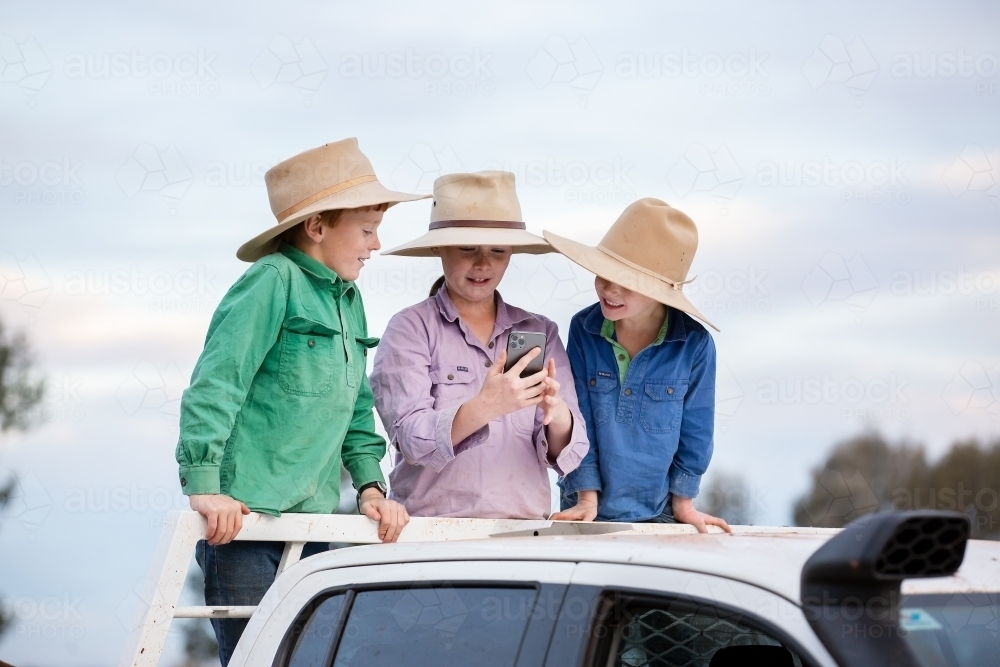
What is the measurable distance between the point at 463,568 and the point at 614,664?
17.4 inches

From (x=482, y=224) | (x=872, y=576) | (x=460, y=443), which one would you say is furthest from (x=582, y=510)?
(x=872, y=576)

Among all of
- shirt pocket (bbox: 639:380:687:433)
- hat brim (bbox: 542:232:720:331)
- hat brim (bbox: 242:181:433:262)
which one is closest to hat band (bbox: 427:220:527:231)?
hat brim (bbox: 542:232:720:331)

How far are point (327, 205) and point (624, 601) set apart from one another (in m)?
1.88

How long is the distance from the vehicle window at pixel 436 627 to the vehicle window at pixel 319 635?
47mm

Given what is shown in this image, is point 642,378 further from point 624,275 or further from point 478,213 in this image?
point 478,213

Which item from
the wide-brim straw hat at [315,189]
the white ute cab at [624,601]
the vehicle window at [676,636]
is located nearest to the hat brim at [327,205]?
the wide-brim straw hat at [315,189]

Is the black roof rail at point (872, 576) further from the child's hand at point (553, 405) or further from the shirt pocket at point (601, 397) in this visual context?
the shirt pocket at point (601, 397)

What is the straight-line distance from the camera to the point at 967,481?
110 feet

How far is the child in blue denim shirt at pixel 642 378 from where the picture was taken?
4.12 metres

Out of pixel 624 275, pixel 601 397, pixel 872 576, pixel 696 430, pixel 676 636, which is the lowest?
pixel 676 636

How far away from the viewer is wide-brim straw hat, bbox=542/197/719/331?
164 inches

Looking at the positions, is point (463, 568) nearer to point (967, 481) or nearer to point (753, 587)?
point (753, 587)

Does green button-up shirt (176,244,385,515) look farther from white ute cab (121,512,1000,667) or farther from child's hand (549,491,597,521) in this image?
child's hand (549,491,597,521)

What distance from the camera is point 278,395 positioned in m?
3.56
